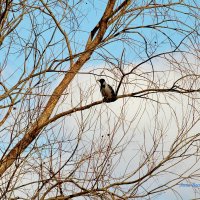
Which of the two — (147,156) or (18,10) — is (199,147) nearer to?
(147,156)

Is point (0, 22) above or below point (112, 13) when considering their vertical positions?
below

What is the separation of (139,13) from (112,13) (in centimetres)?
41

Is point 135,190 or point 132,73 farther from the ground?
point 132,73

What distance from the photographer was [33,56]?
16.2ft

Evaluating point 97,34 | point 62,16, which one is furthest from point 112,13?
point 62,16

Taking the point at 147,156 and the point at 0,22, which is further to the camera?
the point at 147,156

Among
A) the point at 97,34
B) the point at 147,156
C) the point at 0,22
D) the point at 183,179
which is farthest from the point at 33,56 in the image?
the point at 183,179

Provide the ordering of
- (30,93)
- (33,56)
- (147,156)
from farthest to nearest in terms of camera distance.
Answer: (147,156), (33,56), (30,93)

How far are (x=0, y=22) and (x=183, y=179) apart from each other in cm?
254

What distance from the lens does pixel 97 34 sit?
5.95 metres

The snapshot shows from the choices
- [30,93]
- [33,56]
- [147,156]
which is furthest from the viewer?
[147,156]

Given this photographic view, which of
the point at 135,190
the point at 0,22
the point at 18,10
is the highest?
the point at 18,10

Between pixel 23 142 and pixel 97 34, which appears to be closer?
pixel 23 142

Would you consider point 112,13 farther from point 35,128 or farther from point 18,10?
point 35,128
